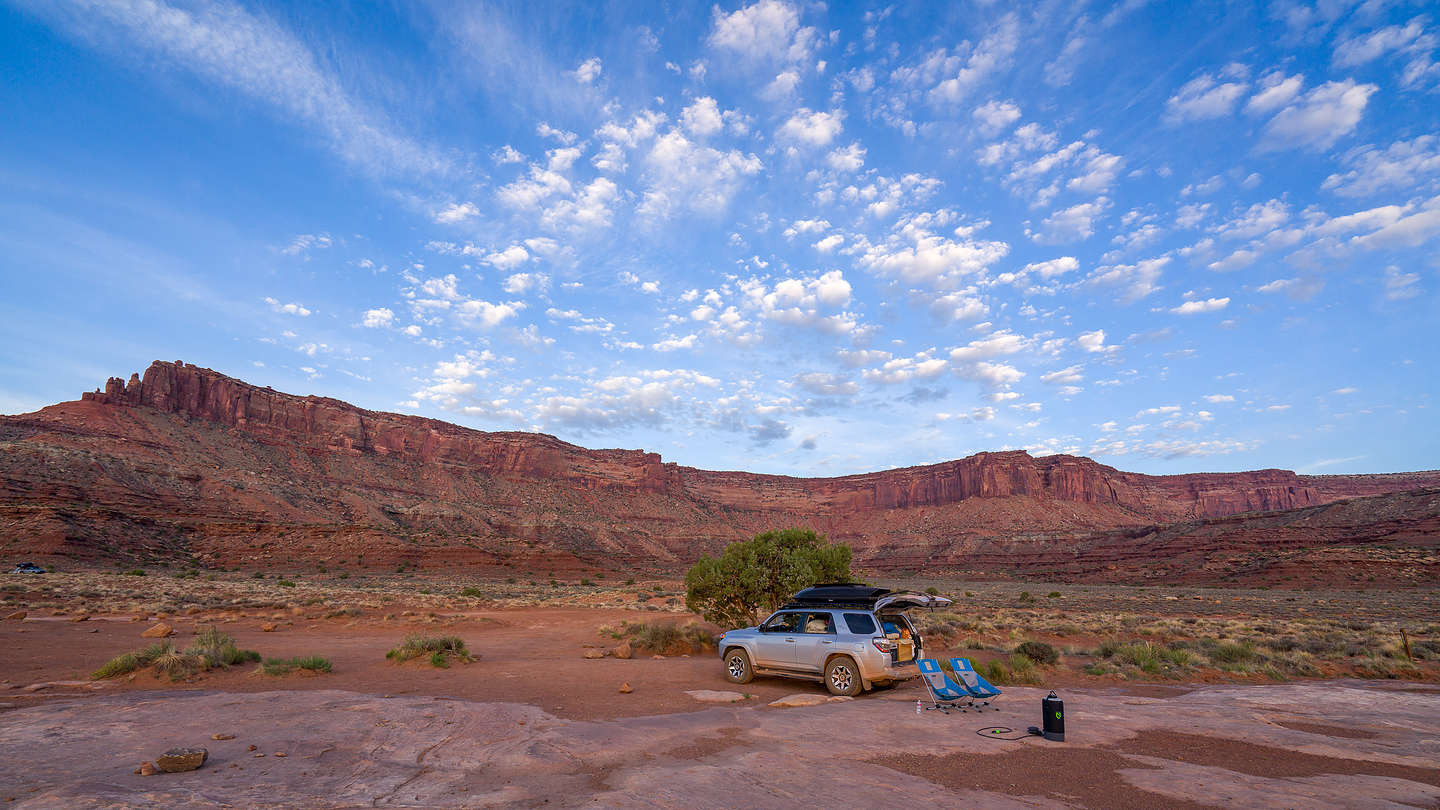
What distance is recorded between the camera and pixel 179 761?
20.7ft

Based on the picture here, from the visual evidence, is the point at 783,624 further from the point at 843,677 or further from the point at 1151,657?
the point at 1151,657

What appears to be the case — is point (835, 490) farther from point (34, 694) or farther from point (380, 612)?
point (34, 694)

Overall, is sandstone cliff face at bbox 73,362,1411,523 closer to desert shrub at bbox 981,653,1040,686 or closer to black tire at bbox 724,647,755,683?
black tire at bbox 724,647,755,683

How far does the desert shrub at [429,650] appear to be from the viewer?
15039mm

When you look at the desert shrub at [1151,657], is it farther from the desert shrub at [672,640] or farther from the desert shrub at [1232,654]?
the desert shrub at [672,640]

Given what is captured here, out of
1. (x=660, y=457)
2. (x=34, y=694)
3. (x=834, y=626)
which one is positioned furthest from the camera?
(x=660, y=457)

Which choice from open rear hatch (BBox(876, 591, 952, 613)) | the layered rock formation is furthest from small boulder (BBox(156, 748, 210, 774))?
the layered rock formation

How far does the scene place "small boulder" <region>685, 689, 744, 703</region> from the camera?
11391 mm

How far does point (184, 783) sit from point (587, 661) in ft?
37.1

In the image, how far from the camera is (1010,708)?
10.8 meters

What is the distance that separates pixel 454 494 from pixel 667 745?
299ft

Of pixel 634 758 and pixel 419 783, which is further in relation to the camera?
pixel 634 758

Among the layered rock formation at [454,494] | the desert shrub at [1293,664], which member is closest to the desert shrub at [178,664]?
the desert shrub at [1293,664]

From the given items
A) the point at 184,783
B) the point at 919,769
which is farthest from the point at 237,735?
the point at 919,769
